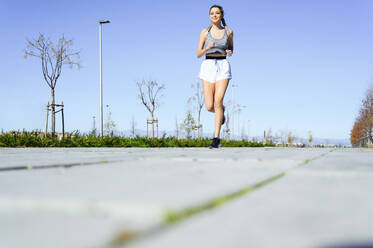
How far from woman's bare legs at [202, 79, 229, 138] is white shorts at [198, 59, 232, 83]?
8cm

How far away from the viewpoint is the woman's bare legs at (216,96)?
655 cm

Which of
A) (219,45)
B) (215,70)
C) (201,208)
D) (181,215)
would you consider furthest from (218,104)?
(181,215)

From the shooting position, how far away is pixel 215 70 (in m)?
6.57

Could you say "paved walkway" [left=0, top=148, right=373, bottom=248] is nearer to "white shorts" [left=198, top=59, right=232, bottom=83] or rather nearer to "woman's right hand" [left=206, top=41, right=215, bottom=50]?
"woman's right hand" [left=206, top=41, right=215, bottom=50]

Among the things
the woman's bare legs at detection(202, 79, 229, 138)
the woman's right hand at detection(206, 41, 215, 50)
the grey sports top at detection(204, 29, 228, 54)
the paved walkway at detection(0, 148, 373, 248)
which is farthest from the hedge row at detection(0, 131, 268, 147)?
the paved walkway at detection(0, 148, 373, 248)

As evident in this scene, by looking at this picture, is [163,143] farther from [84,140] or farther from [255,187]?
[255,187]

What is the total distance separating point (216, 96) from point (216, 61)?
0.65 meters

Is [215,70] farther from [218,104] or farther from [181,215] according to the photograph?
[181,215]

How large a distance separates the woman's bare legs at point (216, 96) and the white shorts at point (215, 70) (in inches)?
3.0

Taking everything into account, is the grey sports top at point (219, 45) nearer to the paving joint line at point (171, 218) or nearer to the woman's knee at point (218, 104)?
the woman's knee at point (218, 104)

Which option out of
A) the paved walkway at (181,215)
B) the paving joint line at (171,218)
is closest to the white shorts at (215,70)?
the paved walkway at (181,215)

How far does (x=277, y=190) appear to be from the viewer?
5.19 ft

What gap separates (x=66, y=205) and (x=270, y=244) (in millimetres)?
638

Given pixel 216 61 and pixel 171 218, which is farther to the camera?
pixel 216 61
